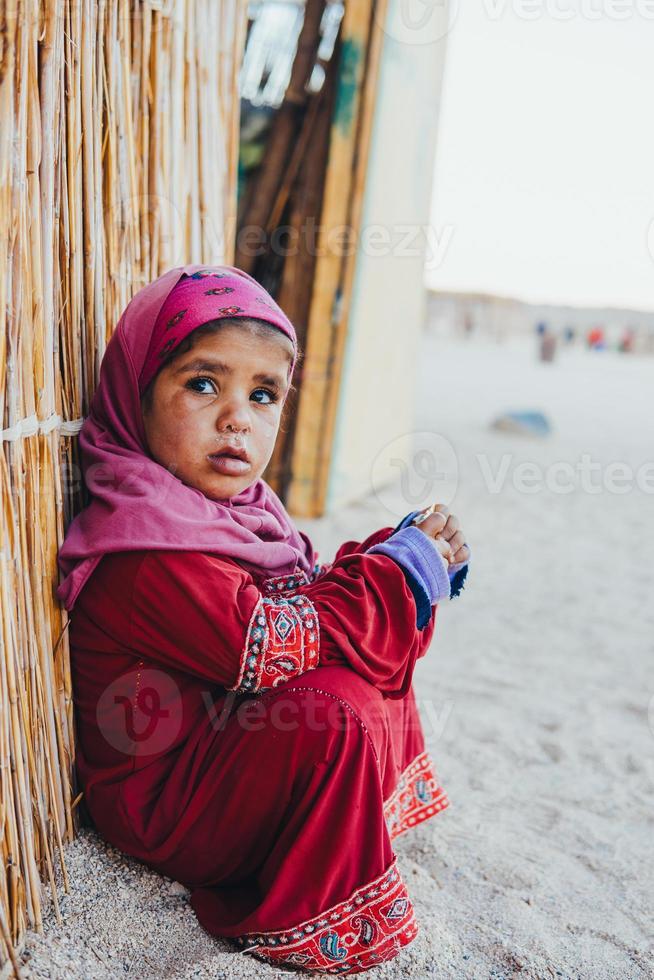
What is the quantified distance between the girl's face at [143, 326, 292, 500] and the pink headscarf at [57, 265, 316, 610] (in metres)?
0.03

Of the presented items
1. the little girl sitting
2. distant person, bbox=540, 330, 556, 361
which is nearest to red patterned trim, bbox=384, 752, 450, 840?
the little girl sitting

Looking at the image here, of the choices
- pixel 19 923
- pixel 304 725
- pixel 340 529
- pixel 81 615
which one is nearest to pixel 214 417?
pixel 81 615

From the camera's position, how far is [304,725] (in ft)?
4.57

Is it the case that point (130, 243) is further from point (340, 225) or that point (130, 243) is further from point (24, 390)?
point (340, 225)

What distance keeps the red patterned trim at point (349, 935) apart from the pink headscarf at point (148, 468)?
0.57m

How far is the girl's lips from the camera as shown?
1.50m

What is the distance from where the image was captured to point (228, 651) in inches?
54.1

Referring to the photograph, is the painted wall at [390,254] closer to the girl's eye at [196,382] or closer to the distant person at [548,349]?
the girl's eye at [196,382]

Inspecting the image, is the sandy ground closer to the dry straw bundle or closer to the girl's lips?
the dry straw bundle

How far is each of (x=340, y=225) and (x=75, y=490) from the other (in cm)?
307

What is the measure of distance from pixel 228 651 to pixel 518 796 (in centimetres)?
113

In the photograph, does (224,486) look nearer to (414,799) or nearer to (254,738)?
(254,738)

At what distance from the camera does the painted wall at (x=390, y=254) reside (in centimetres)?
447

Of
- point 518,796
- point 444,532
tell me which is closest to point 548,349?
point 518,796
